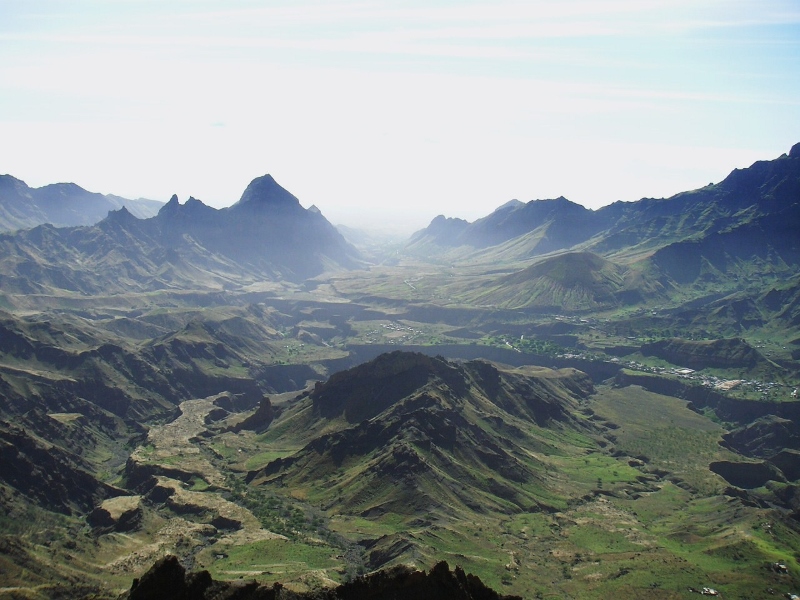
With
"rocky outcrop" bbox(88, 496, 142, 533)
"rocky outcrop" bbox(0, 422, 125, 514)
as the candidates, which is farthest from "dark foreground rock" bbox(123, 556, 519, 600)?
"rocky outcrop" bbox(0, 422, 125, 514)

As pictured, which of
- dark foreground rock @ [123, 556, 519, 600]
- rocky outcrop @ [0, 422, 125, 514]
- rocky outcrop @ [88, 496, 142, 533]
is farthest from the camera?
rocky outcrop @ [0, 422, 125, 514]

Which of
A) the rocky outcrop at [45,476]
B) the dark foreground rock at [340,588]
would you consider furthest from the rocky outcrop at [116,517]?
the dark foreground rock at [340,588]

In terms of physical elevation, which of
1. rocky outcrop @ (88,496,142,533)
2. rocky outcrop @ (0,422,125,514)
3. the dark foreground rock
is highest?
the dark foreground rock

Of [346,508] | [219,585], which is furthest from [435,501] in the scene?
[219,585]

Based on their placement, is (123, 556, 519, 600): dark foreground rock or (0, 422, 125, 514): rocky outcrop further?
(0, 422, 125, 514): rocky outcrop

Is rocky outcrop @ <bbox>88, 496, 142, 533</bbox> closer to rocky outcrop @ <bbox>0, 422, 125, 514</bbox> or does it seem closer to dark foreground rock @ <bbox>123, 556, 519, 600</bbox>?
rocky outcrop @ <bbox>0, 422, 125, 514</bbox>

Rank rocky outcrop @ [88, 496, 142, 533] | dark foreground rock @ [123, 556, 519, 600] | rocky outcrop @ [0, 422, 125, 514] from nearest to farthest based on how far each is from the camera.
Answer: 1. dark foreground rock @ [123, 556, 519, 600]
2. rocky outcrop @ [88, 496, 142, 533]
3. rocky outcrop @ [0, 422, 125, 514]

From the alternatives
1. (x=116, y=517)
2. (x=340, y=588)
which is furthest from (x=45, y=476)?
(x=340, y=588)

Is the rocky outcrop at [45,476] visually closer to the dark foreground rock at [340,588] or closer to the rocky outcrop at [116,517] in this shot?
the rocky outcrop at [116,517]

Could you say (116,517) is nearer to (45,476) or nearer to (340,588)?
(45,476)
